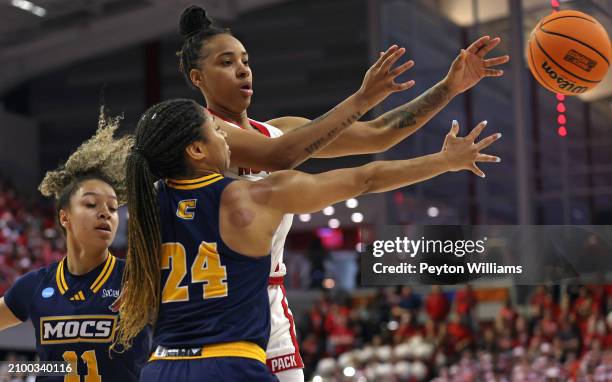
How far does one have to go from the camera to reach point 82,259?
14.4 ft

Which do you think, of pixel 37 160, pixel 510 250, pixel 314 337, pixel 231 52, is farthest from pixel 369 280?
pixel 37 160

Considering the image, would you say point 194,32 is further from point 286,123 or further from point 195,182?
point 195,182

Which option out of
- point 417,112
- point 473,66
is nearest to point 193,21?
point 417,112

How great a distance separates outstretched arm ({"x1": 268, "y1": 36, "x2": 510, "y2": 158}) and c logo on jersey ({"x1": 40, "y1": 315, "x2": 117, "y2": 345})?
115 cm

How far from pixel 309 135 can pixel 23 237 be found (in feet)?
50.9

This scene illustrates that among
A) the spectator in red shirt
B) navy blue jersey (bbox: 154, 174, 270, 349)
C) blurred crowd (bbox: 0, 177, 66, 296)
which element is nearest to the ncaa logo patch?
navy blue jersey (bbox: 154, 174, 270, 349)

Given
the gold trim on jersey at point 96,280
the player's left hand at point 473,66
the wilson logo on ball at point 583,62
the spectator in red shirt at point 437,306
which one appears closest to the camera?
the player's left hand at point 473,66

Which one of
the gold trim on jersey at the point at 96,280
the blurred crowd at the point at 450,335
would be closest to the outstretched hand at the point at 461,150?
the gold trim on jersey at the point at 96,280

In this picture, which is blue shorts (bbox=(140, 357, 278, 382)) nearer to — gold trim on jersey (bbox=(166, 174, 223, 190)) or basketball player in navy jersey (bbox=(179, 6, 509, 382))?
gold trim on jersey (bbox=(166, 174, 223, 190))

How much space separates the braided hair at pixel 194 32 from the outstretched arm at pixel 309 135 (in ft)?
1.26

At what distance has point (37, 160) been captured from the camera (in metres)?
24.9

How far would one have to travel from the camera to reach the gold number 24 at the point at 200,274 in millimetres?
2979

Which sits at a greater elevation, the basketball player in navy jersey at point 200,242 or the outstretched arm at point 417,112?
the outstretched arm at point 417,112

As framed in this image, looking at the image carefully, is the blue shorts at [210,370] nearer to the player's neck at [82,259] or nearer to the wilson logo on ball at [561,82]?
the player's neck at [82,259]
